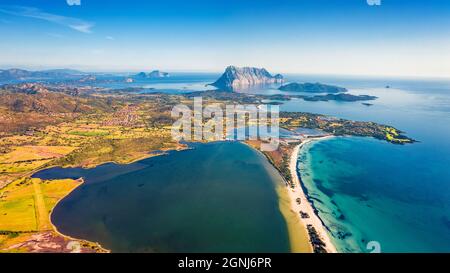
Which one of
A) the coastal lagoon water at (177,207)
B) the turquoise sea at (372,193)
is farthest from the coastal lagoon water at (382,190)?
the coastal lagoon water at (177,207)

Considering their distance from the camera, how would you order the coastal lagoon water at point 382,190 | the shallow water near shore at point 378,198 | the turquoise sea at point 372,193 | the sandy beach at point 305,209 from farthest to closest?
the coastal lagoon water at point 382,190, the turquoise sea at point 372,193, the shallow water near shore at point 378,198, the sandy beach at point 305,209

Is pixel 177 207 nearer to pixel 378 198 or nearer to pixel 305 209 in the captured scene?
pixel 305 209

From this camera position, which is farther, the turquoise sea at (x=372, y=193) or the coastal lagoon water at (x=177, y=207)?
the turquoise sea at (x=372, y=193)

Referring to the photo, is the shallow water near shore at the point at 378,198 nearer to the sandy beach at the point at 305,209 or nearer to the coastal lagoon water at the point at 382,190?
the coastal lagoon water at the point at 382,190

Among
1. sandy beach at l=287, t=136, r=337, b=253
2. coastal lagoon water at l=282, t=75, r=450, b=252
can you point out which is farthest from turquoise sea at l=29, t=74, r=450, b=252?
sandy beach at l=287, t=136, r=337, b=253

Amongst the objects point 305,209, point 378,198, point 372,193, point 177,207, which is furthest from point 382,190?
point 177,207

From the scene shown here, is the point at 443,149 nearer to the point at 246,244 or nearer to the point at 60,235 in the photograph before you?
the point at 246,244
